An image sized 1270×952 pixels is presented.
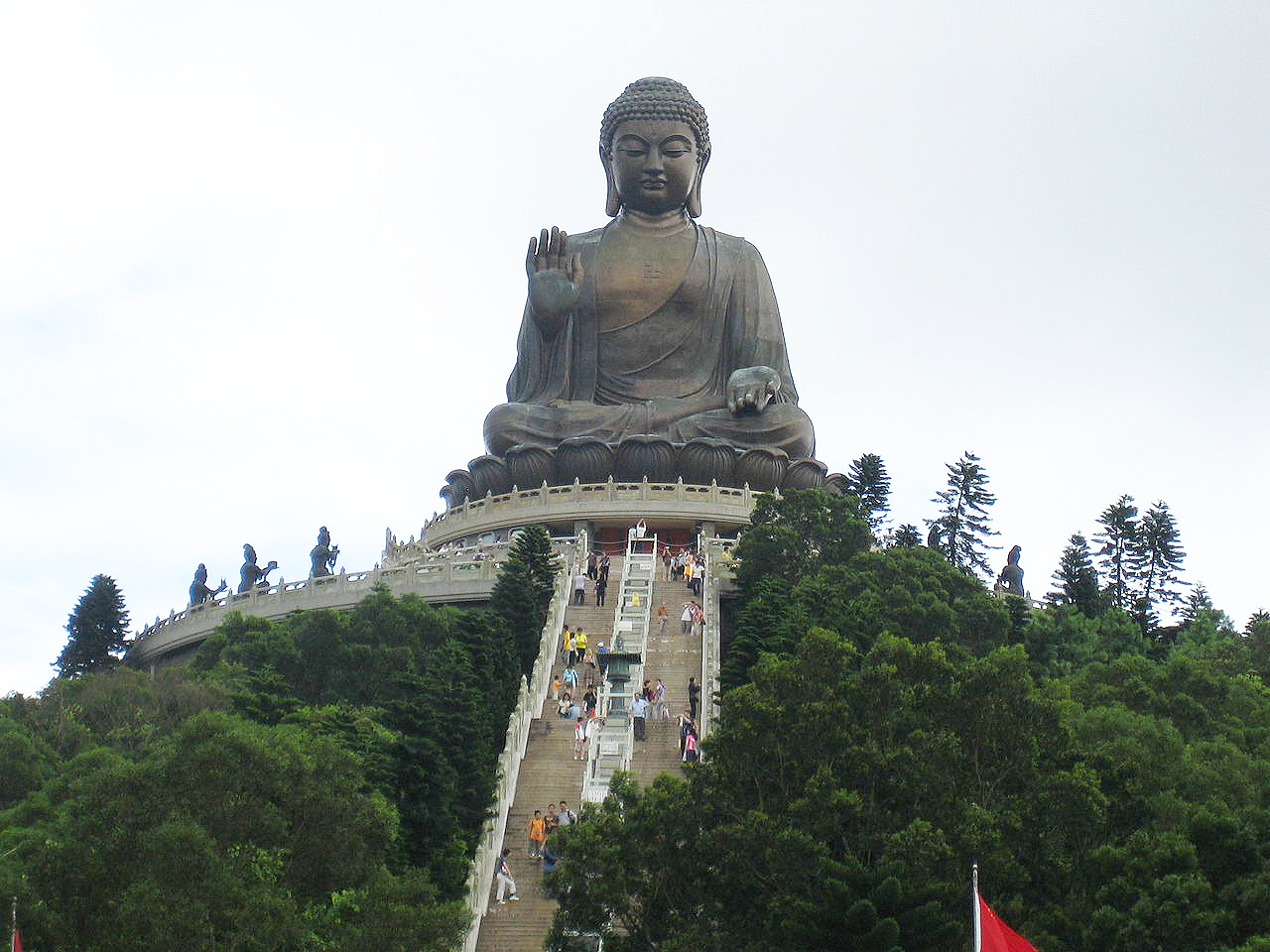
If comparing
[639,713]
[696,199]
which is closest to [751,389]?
[696,199]

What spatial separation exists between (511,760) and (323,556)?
48.1ft

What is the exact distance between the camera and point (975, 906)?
13.5 meters

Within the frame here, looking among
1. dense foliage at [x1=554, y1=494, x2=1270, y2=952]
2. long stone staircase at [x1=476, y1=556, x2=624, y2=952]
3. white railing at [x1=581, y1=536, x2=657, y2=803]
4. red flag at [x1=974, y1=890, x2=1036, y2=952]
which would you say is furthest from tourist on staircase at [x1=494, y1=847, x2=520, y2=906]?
red flag at [x1=974, y1=890, x2=1036, y2=952]

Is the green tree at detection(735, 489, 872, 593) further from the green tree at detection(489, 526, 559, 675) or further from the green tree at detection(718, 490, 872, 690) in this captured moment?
the green tree at detection(489, 526, 559, 675)

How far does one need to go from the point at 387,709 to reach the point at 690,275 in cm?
1997

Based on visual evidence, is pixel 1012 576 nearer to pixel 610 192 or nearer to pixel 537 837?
pixel 610 192

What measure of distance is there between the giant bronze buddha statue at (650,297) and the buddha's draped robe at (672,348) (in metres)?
0.02

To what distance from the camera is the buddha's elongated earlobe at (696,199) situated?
1555 inches

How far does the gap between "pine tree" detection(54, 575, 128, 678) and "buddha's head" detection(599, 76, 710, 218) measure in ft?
41.7

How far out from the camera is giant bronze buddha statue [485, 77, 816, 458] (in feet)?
125

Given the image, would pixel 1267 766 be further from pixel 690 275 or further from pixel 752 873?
pixel 690 275

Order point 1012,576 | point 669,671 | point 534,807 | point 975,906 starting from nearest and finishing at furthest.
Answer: point 975,906, point 534,807, point 669,671, point 1012,576

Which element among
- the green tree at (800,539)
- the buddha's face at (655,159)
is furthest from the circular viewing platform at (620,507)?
the buddha's face at (655,159)

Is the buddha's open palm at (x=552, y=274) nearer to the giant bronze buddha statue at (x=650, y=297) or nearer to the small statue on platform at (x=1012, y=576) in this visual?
the giant bronze buddha statue at (x=650, y=297)
